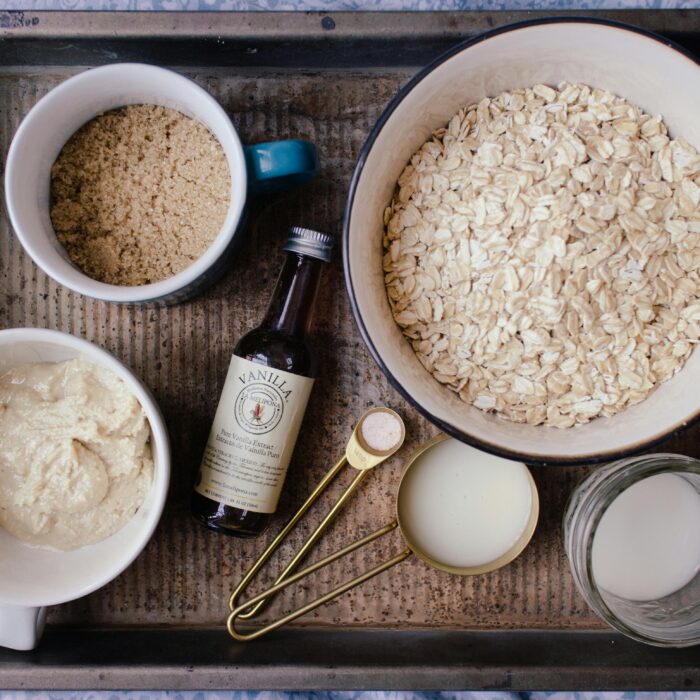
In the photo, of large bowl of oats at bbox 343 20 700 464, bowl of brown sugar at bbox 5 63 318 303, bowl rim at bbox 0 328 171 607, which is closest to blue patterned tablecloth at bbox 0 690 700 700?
bowl rim at bbox 0 328 171 607

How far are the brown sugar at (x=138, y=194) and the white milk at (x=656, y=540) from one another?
0.55 metres

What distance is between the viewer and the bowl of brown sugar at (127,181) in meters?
0.70

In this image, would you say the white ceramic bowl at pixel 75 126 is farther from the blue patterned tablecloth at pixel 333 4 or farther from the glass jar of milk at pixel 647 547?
the glass jar of milk at pixel 647 547

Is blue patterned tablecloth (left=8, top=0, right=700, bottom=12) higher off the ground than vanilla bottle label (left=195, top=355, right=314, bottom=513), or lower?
higher

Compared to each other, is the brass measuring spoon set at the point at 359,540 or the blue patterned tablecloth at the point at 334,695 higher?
the brass measuring spoon set at the point at 359,540

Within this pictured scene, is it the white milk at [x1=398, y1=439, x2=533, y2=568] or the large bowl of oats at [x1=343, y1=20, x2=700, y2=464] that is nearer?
the large bowl of oats at [x1=343, y1=20, x2=700, y2=464]

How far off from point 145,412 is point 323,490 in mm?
223

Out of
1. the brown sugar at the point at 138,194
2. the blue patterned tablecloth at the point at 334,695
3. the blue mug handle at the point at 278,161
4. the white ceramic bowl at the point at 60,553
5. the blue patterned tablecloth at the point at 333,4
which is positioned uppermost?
the blue patterned tablecloth at the point at 333,4

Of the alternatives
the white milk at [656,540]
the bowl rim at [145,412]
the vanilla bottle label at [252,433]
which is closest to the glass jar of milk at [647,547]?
the white milk at [656,540]

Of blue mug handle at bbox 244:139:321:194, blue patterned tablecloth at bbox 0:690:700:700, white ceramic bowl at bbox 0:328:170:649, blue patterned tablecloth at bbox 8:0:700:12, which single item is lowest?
blue patterned tablecloth at bbox 0:690:700:700

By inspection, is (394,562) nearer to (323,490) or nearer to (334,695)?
(323,490)

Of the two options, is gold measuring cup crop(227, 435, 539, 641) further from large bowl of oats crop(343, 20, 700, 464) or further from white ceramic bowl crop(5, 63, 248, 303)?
white ceramic bowl crop(5, 63, 248, 303)

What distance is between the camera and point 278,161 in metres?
0.68

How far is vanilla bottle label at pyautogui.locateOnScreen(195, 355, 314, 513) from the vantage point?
0.74 meters
